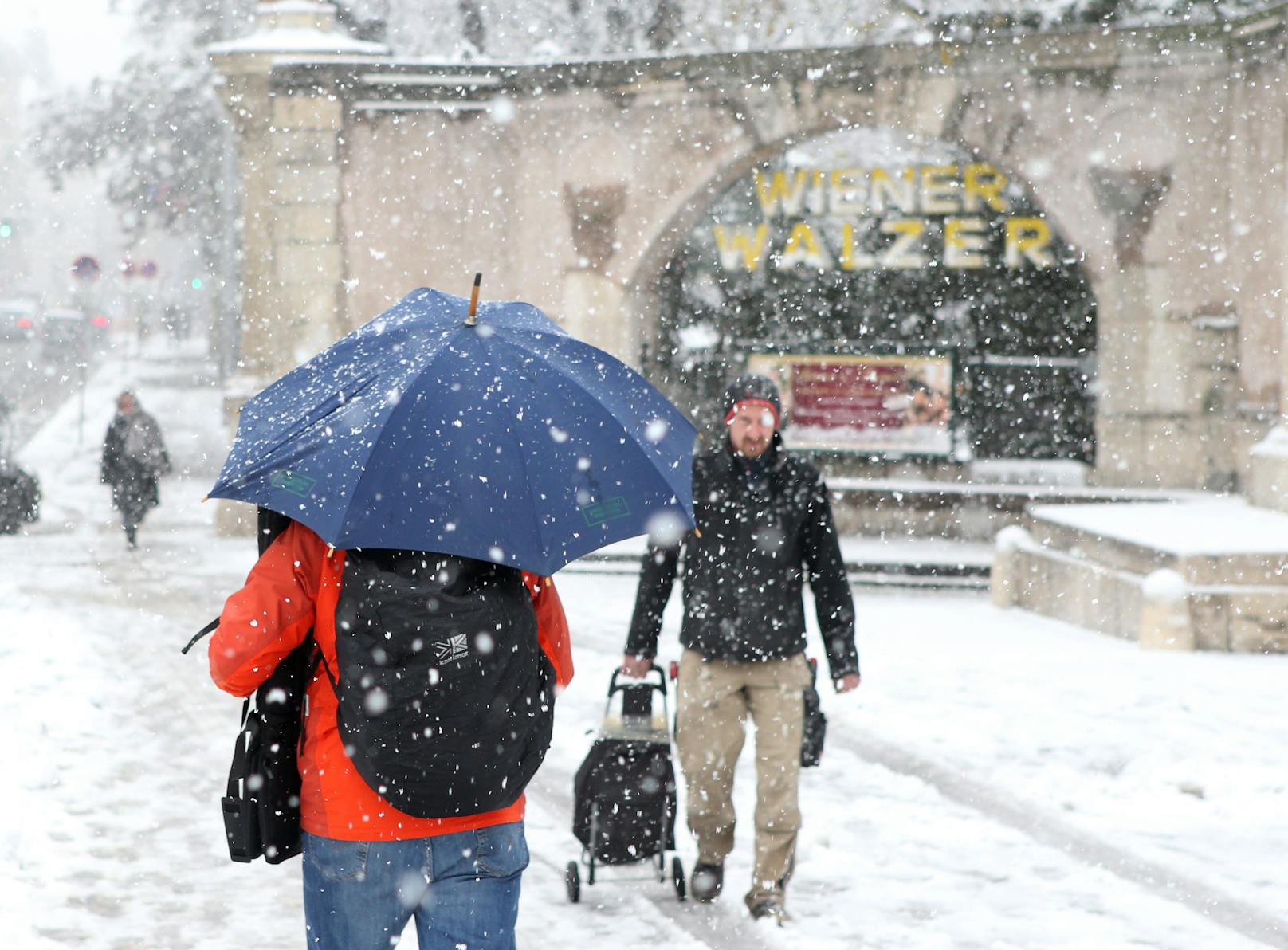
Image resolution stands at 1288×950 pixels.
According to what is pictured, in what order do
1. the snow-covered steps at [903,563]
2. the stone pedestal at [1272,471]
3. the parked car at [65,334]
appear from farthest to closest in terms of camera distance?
the parked car at [65,334], the snow-covered steps at [903,563], the stone pedestal at [1272,471]

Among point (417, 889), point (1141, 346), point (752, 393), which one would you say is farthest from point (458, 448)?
point (1141, 346)

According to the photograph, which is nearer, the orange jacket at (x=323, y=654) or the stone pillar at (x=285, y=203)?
the orange jacket at (x=323, y=654)

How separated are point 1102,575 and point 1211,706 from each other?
2996 mm

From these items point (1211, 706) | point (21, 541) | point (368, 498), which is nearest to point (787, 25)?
point (21, 541)

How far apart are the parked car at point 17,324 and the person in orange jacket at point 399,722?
53.6m

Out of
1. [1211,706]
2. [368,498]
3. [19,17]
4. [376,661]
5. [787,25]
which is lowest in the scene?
[1211,706]

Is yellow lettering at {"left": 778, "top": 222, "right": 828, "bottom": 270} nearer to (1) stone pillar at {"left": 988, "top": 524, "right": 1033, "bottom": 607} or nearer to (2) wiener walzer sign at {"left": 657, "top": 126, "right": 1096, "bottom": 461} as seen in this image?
(2) wiener walzer sign at {"left": 657, "top": 126, "right": 1096, "bottom": 461}

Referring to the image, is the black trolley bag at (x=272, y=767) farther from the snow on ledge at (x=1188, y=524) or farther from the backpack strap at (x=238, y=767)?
the snow on ledge at (x=1188, y=524)

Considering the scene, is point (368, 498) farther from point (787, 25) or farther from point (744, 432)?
point (787, 25)

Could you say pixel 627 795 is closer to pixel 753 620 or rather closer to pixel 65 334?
pixel 753 620

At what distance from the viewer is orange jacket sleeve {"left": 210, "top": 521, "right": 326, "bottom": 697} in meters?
2.96

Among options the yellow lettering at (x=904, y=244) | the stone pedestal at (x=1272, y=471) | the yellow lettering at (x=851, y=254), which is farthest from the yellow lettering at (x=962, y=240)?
the stone pedestal at (x=1272, y=471)

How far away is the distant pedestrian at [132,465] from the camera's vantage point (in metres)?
16.6

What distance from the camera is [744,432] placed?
5.50 m
